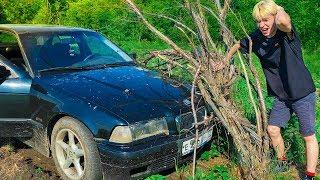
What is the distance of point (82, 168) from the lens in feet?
15.0

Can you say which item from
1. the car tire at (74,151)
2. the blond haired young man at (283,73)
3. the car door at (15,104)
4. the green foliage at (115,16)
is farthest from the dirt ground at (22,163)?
the green foliage at (115,16)

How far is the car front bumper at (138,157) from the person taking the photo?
412cm

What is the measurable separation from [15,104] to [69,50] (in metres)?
1.02

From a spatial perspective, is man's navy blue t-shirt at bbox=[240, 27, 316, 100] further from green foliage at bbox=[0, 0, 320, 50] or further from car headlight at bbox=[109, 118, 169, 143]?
green foliage at bbox=[0, 0, 320, 50]

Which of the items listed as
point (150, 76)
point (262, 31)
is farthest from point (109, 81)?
point (262, 31)

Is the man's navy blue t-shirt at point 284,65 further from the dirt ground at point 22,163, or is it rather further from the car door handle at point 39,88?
the dirt ground at point 22,163

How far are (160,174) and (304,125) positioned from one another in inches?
60.9

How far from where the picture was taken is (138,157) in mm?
4129

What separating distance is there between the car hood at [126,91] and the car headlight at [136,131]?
0.21 feet

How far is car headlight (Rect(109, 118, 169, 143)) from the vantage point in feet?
13.5

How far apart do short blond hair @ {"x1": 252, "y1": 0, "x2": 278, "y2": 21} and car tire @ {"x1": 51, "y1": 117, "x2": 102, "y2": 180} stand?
6.31 ft

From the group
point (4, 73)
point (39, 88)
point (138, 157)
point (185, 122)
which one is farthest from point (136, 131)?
point (4, 73)

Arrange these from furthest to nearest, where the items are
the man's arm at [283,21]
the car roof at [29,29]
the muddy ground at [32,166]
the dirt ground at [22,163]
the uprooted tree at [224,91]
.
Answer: the car roof at [29,29] < the dirt ground at [22,163] < the muddy ground at [32,166] < the uprooted tree at [224,91] < the man's arm at [283,21]

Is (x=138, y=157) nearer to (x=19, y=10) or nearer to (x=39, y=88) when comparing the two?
(x=39, y=88)
